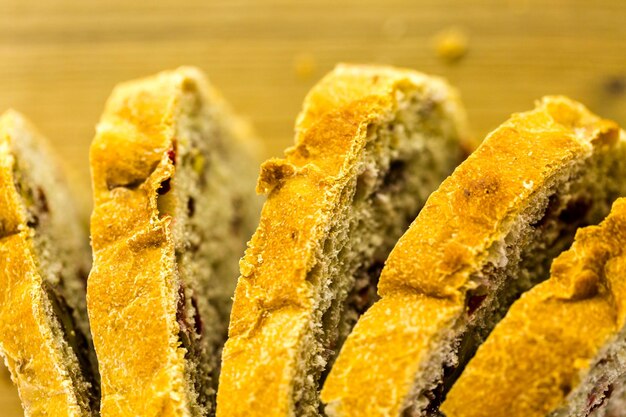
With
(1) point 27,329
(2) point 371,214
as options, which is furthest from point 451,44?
(1) point 27,329

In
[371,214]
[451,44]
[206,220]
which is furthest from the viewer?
[451,44]

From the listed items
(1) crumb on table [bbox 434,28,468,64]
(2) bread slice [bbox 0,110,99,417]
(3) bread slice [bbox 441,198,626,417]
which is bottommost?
(3) bread slice [bbox 441,198,626,417]

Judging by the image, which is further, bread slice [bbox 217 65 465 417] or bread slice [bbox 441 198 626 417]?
bread slice [bbox 217 65 465 417]

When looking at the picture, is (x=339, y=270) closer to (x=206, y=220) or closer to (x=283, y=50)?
(x=206, y=220)

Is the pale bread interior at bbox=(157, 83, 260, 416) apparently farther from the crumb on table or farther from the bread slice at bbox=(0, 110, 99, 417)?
the crumb on table

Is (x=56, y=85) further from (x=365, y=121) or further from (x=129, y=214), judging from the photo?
(x=365, y=121)

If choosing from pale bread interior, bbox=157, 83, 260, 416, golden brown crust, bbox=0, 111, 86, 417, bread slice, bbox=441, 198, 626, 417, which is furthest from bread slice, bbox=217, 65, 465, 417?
golden brown crust, bbox=0, 111, 86, 417

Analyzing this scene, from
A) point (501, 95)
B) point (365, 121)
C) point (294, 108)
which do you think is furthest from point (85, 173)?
point (501, 95)
